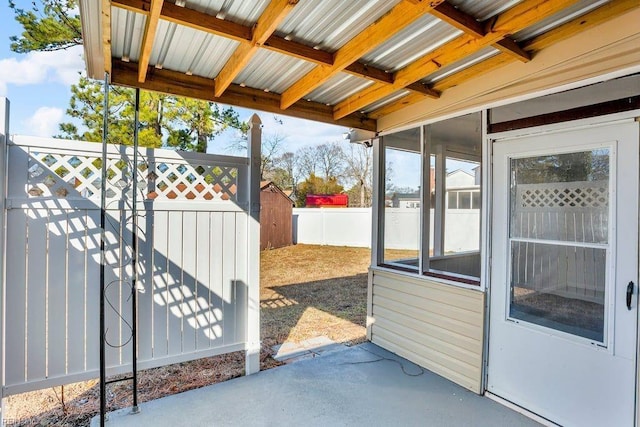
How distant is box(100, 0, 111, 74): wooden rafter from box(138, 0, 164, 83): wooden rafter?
181 millimetres

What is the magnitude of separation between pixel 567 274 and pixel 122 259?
10.3 ft

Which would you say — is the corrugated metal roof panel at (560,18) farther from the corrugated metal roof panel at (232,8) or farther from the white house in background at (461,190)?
the corrugated metal roof panel at (232,8)

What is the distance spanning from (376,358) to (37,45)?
790 cm

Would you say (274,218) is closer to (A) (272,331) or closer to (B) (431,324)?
(A) (272,331)

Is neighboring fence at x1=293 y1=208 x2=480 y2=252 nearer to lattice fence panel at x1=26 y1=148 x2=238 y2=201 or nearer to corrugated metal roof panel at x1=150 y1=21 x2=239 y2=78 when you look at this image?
lattice fence panel at x1=26 y1=148 x2=238 y2=201

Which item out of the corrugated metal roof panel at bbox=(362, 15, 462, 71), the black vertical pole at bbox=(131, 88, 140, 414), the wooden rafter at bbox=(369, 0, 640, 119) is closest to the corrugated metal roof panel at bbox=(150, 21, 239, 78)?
the black vertical pole at bbox=(131, 88, 140, 414)

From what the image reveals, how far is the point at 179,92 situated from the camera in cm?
272

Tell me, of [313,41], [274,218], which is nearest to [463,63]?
[313,41]

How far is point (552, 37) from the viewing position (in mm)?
2094

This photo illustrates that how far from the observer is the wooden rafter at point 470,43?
1.71 metres

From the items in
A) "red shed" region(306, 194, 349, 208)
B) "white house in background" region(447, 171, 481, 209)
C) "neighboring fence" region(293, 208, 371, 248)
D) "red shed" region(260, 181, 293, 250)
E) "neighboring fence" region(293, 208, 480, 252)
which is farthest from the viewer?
"red shed" region(306, 194, 349, 208)

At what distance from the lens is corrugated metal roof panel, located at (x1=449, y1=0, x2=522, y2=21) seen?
1.74 meters

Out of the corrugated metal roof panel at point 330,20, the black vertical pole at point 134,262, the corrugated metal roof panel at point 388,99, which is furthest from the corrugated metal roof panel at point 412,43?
the black vertical pole at point 134,262

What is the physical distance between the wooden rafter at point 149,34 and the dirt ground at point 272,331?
2.46m
